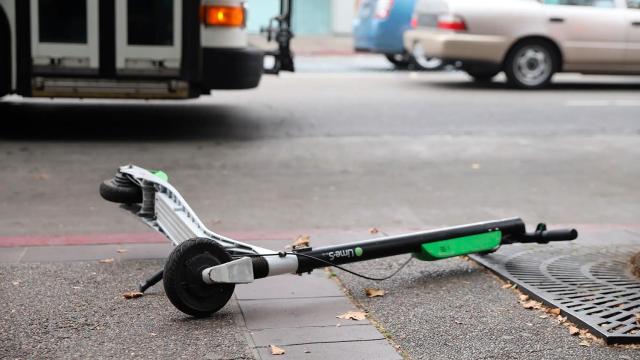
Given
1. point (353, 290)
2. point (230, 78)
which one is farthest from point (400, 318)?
point (230, 78)

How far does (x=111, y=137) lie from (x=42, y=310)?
545 centimetres

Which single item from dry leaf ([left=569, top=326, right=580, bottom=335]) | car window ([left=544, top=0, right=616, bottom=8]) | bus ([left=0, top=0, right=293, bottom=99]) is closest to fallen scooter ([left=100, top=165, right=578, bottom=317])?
dry leaf ([left=569, top=326, right=580, bottom=335])

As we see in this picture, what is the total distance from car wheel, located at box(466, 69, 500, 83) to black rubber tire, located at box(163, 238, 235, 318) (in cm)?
1124

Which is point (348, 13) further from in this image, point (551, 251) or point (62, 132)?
point (551, 251)

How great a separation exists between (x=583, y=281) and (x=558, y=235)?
12.8 inches

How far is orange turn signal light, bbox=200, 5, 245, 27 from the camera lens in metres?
9.56

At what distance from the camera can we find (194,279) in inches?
176

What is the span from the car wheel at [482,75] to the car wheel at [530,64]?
26.3 inches

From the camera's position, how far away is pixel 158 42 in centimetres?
949

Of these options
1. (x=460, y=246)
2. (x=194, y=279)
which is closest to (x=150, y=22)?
(x=460, y=246)

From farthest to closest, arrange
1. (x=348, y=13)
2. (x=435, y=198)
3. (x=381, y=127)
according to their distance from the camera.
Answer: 1. (x=348, y=13)
2. (x=381, y=127)
3. (x=435, y=198)

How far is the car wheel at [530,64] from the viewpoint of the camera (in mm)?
14477

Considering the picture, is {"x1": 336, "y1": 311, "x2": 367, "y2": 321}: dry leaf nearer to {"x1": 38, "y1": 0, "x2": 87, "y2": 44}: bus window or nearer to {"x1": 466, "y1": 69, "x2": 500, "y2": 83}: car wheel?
{"x1": 38, "y1": 0, "x2": 87, "y2": 44}: bus window

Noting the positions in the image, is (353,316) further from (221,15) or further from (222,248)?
(221,15)
